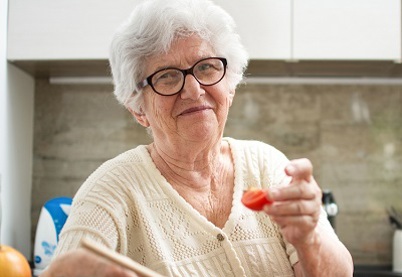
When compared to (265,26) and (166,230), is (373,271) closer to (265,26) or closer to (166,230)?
(265,26)

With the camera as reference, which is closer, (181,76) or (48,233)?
(181,76)

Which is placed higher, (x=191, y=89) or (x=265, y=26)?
(x=265, y=26)

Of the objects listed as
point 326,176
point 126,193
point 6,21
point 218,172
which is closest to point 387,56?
point 326,176

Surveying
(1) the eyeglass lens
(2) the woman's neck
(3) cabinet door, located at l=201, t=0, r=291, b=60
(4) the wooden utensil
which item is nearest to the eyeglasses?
(1) the eyeglass lens

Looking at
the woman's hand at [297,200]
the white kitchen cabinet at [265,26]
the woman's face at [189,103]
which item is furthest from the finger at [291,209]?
the white kitchen cabinet at [265,26]

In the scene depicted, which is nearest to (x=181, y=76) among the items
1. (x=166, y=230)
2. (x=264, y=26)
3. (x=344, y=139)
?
(x=166, y=230)

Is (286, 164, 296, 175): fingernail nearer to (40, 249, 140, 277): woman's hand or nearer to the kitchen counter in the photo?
A: (40, 249, 140, 277): woman's hand

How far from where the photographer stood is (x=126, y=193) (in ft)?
3.80

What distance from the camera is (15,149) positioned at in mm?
2102

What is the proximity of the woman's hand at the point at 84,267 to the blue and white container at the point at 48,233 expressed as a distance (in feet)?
3.61

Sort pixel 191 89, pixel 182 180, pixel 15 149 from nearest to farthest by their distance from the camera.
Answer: pixel 191 89, pixel 182 180, pixel 15 149

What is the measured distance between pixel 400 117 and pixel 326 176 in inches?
15.0

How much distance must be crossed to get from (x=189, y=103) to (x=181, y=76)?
0.06 meters

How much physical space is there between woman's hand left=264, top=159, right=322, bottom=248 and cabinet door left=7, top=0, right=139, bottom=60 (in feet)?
4.00
